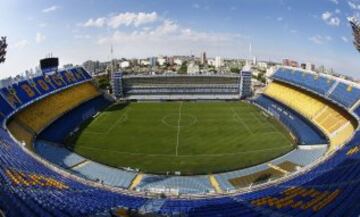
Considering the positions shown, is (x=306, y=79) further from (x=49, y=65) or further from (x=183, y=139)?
(x=49, y=65)

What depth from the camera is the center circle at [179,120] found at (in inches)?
2530

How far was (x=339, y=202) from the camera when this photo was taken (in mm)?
25859

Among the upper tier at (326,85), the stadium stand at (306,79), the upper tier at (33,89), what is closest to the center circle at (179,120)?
the upper tier at (33,89)

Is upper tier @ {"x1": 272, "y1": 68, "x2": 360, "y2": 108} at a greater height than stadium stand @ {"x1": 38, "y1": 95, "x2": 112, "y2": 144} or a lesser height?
greater

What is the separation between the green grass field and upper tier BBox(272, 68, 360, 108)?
1040 cm

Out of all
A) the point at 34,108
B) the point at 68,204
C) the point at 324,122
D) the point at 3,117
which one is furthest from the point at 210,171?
the point at 34,108

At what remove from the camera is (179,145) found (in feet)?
169

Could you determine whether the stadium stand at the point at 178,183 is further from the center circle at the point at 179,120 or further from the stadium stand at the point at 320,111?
the center circle at the point at 179,120

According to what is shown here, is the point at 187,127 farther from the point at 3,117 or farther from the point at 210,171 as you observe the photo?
the point at 3,117

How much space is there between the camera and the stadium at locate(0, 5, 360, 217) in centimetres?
2533

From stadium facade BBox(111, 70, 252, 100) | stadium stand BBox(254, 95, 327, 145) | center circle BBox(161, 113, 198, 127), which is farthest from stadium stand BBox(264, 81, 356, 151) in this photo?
center circle BBox(161, 113, 198, 127)

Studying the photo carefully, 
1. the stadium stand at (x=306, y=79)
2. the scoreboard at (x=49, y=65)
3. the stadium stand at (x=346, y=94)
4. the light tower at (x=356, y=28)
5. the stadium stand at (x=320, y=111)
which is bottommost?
the stadium stand at (x=320, y=111)

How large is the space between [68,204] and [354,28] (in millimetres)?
25479

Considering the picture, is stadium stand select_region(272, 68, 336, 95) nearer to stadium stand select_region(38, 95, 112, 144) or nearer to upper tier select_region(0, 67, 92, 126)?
stadium stand select_region(38, 95, 112, 144)
